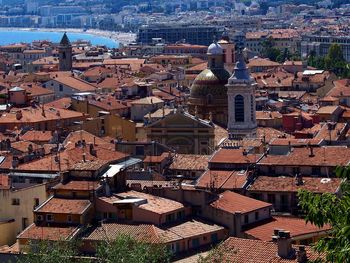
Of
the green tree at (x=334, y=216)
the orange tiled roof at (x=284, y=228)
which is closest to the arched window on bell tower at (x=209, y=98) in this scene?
the orange tiled roof at (x=284, y=228)

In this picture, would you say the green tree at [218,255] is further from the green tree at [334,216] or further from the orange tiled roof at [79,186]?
the orange tiled roof at [79,186]

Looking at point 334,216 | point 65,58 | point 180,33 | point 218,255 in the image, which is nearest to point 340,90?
point 65,58

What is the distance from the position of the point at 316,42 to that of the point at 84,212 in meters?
98.4

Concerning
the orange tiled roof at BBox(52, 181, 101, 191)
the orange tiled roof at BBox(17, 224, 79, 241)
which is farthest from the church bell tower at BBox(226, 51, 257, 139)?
the orange tiled roof at BBox(17, 224, 79, 241)

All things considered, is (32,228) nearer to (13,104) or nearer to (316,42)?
(13,104)

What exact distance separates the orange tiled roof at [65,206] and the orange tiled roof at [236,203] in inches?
105

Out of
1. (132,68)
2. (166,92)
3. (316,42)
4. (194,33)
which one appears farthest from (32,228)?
(194,33)

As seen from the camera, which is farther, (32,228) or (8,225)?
(8,225)

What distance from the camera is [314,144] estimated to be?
32344 millimetres

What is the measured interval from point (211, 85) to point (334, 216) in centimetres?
3122

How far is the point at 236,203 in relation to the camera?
1017 inches

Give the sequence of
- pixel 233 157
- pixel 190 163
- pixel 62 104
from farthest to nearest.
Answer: pixel 62 104
pixel 190 163
pixel 233 157

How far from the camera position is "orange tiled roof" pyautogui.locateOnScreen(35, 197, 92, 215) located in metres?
24.6

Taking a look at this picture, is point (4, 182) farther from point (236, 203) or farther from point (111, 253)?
point (111, 253)
